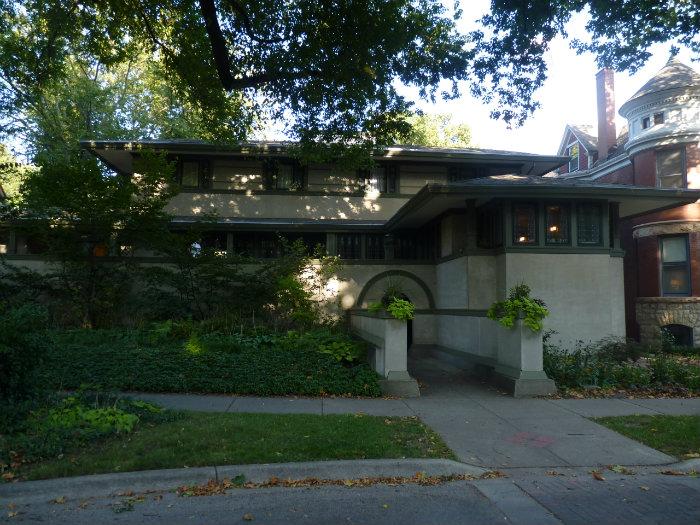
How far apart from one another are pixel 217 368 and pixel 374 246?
8.74 metres

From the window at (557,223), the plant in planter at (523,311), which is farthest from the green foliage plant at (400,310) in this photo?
the window at (557,223)

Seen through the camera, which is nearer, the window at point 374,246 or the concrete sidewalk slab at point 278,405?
the concrete sidewalk slab at point 278,405

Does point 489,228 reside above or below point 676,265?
above

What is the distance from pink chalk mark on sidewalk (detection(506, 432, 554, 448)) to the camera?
6.96 metres

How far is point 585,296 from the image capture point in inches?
505

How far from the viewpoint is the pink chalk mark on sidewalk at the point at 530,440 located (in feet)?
22.9

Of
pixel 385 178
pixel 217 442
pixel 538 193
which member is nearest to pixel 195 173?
pixel 385 178

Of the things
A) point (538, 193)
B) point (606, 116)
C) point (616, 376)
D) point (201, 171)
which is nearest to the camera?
point (616, 376)

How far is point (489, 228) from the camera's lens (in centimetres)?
1356

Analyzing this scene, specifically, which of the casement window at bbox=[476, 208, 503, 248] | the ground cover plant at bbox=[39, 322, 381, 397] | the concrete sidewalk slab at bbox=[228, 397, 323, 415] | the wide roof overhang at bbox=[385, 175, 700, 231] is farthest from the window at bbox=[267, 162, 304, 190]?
the concrete sidewalk slab at bbox=[228, 397, 323, 415]

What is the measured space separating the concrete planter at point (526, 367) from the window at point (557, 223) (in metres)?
3.35

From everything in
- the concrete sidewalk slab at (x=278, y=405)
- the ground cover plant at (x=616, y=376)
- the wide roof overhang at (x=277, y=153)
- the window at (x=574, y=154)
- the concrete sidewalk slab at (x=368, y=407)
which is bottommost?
the concrete sidewalk slab at (x=368, y=407)

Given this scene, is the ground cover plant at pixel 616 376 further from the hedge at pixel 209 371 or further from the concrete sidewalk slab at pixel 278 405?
the concrete sidewalk slab at pixel 278 405

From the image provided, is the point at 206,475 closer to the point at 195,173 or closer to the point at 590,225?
the point at 590,225
